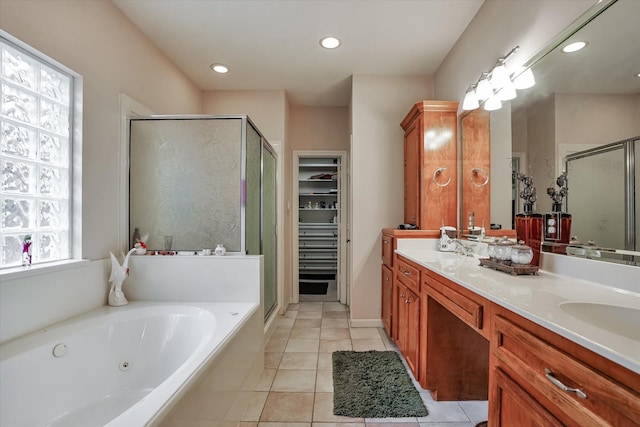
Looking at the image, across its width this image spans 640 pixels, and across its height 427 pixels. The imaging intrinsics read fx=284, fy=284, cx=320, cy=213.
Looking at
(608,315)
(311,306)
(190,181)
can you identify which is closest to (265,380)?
(190,181)

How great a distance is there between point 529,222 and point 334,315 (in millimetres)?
2360

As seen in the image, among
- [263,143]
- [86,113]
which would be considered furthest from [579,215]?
[86,113]

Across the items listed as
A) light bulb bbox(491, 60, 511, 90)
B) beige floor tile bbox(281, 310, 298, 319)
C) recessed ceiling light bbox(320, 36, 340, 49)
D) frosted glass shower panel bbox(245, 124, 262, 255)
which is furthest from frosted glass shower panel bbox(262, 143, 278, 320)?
light bulb bbox(491, 60, 511, 90)

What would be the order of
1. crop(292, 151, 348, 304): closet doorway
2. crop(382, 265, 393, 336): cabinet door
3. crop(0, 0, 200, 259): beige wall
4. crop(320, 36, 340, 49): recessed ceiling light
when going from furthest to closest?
crop(292, 151, 348, 304): closet doorway
crop(382, 265, 393, 336): cabinet door
crop(320, 36, 340, 49): recessed ceiling light
crop(0, 0, 200, 259): beige wall

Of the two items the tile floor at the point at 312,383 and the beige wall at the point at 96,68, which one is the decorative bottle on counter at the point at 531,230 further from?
the beige wall at the point at 96,68

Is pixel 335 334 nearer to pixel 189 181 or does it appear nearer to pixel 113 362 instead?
pixel 113 362

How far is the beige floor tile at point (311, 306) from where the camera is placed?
11.6 feet

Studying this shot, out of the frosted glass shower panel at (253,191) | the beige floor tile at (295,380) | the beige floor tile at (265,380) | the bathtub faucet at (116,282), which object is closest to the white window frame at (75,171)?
the bathtub faucet at (116,282)

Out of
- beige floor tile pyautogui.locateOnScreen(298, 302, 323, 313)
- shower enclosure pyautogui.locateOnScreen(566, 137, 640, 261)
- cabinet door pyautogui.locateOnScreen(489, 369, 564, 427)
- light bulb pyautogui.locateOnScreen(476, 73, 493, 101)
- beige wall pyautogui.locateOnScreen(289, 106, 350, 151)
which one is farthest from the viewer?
beige wall pyautogui.locateOnScreen(289, 106, 350, 151)

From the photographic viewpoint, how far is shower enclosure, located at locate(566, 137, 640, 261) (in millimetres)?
1023

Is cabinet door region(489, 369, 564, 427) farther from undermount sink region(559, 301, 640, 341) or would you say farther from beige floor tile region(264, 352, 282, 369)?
beige floor tile region(264, 352, 282, 369)

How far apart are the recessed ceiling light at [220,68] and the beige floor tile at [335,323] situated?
2.82m

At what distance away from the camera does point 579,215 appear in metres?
1.24

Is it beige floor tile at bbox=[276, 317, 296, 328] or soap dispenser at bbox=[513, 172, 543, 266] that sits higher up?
soap dispenser at bbox=[513, 172, 543, 266]
